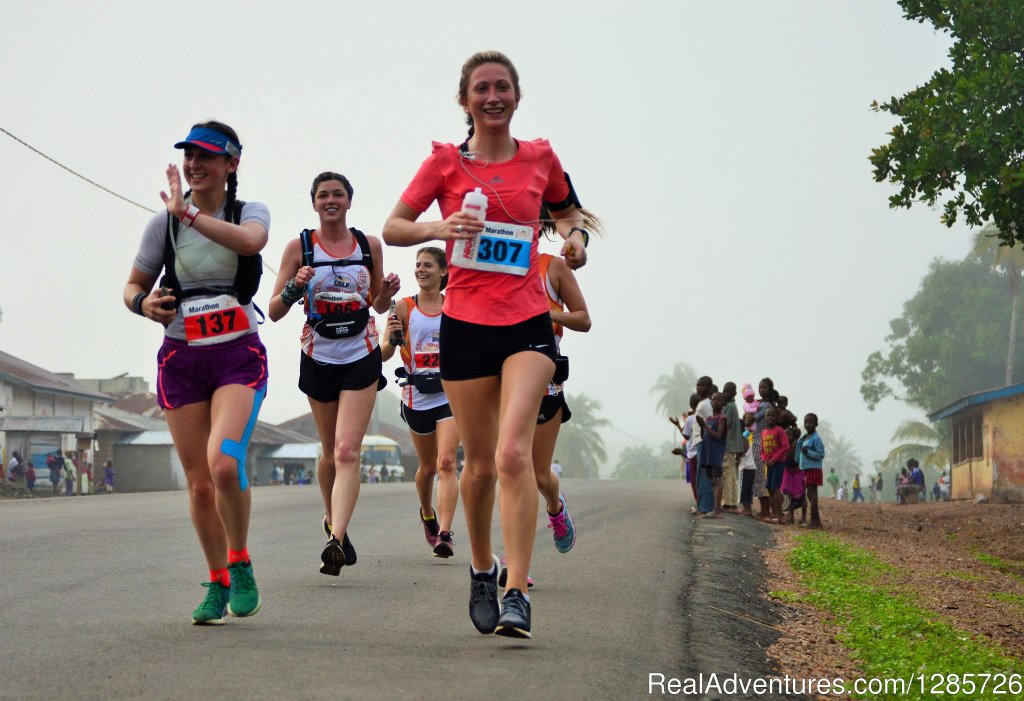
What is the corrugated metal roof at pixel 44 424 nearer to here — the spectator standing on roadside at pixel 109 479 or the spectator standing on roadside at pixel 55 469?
the spectator standing on roadside at pixel 55 469

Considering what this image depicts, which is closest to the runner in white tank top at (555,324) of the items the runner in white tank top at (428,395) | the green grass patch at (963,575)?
the runner in white tank top at (428,395)

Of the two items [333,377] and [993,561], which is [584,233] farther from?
[993,561]

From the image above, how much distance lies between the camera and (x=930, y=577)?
11648 millimetres

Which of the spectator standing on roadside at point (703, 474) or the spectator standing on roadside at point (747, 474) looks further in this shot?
the spectator standing on roadside at point (747, 474)

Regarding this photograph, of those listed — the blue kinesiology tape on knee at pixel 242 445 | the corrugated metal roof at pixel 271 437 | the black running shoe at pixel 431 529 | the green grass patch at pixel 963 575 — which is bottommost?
the green grass patch at pixel 963 575

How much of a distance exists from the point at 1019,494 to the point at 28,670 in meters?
32.9

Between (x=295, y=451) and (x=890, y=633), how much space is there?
5871cm

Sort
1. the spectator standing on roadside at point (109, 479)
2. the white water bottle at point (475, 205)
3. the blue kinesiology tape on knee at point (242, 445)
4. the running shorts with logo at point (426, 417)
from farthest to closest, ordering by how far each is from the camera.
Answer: the spectator standing on roadside at point (109, 479)
the running shorts with logo at point (426, 417)
the blue kinesiology tape on knee at point (242, 445)
the white water bottle at point (475, 205)

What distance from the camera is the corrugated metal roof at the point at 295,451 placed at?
2486 inches

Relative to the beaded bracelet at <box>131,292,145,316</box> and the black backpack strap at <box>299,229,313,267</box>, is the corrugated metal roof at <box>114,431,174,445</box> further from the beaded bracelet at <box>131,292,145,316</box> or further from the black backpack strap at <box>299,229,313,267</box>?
the beaded bracelet at <box>131,292,145,316</box>

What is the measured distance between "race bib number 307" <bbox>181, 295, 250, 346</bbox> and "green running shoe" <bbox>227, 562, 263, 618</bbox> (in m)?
1.04

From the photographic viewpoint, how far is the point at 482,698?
414 centimetres

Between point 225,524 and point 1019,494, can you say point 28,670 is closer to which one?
point 225,524

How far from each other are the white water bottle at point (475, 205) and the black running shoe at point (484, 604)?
5.25ft
